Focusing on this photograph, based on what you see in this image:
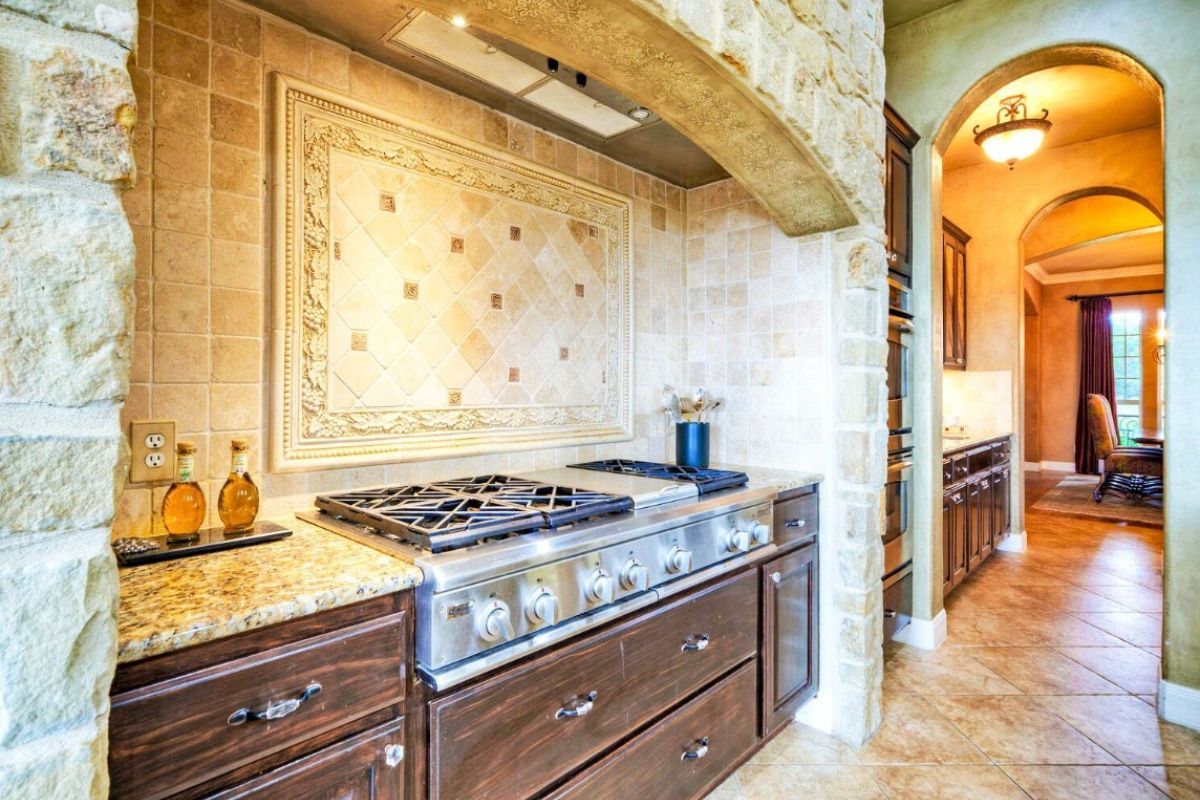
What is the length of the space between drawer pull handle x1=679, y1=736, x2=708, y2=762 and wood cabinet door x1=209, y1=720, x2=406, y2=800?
879mm

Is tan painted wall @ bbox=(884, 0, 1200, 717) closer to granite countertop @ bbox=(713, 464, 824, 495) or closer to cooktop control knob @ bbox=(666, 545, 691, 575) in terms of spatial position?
granite countertop @ bbox=(713, 464, 824, 495)

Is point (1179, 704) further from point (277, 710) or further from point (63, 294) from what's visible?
point (63, 294)

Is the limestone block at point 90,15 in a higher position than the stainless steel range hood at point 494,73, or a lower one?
lower

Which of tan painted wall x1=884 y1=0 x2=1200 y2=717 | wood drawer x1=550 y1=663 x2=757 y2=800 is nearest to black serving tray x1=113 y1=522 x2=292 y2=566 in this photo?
wood drawer x1=550 y1=663 x2=757 y2=800

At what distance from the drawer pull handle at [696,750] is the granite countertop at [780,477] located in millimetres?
777

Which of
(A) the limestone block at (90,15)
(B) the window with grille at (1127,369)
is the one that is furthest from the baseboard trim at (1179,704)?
(B) the window with grille at (1127,369)

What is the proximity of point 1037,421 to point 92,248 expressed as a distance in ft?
35.4

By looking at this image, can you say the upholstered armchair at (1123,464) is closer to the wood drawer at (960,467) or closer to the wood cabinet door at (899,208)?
the wood drawer at (960,467)

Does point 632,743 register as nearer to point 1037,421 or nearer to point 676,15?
point 676,15

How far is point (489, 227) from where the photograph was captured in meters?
1.98

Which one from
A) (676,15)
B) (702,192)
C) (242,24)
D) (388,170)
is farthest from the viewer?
(702,192)

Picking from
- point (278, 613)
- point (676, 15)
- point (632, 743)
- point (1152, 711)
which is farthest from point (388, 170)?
point (1152, 711)

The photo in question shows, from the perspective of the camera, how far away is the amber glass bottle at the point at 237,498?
1299 mm

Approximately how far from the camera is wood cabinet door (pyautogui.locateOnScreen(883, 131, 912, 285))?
2770 millimetres
